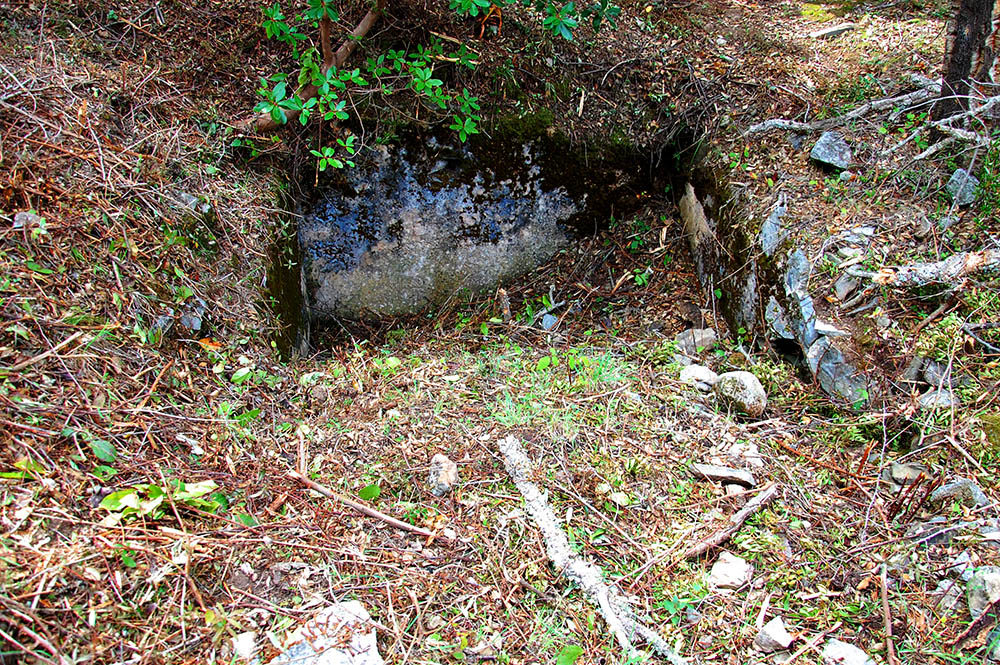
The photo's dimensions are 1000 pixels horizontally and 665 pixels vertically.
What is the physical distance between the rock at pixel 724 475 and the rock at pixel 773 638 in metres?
0.58

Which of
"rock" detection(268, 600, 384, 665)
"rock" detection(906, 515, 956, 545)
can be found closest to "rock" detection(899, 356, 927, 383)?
"rock" detection(906, 515, 956, 545)

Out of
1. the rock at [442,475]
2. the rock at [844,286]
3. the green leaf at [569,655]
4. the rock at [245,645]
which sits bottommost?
the green leaf at [569,655]

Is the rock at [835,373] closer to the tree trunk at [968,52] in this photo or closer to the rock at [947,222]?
the rock at [947,222]

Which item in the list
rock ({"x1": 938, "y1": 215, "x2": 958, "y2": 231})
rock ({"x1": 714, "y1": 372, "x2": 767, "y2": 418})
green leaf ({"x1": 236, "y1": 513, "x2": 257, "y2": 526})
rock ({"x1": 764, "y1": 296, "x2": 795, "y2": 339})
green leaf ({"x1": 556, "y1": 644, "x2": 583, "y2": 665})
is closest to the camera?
green leaf ({"x1": 556, "y1": 644, "x2": 583, "y2": 665})

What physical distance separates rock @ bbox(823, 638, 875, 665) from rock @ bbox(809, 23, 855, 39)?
13.7 ft

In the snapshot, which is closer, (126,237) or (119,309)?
(119,309)

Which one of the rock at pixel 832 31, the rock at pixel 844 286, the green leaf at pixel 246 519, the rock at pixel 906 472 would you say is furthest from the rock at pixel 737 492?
the rock at pixel 832 31

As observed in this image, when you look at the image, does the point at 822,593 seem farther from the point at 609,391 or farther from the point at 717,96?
the point at 717,96

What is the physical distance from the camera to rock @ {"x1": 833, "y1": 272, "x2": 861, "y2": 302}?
2.84 m

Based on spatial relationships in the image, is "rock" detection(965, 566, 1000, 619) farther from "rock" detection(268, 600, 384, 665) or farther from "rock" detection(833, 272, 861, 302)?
"rock" detection(268, 600, 384, 665)

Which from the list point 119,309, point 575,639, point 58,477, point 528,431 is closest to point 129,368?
point 119,309

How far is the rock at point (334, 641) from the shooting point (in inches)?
65.2

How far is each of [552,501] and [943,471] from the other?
1.45 m

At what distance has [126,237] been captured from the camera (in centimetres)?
260
